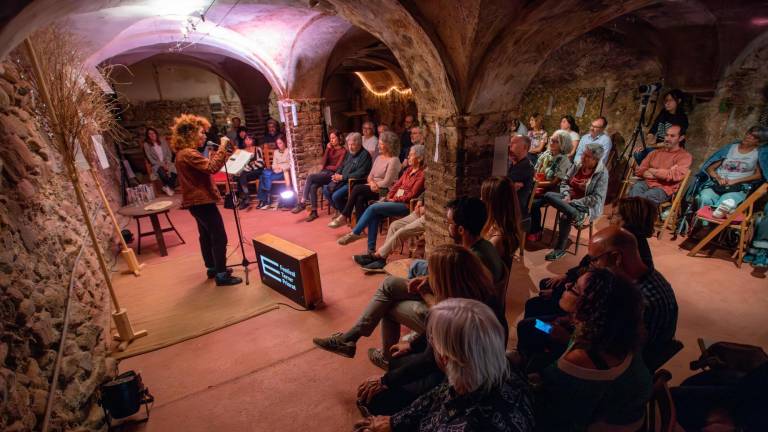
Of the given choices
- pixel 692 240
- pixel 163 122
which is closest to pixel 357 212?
pixel 692 240

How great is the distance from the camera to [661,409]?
1491 millimetres

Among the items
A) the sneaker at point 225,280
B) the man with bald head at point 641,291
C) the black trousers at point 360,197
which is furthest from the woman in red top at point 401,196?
the man with bald head at point 641,291

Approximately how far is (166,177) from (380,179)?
5.45 meters

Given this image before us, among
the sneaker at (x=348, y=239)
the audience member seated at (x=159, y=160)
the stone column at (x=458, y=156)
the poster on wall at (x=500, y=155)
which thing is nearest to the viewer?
the stone column at (x=458, y=156)

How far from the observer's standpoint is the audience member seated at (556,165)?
15.0ft

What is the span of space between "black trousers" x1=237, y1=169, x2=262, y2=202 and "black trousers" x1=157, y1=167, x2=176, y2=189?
2.03 meters

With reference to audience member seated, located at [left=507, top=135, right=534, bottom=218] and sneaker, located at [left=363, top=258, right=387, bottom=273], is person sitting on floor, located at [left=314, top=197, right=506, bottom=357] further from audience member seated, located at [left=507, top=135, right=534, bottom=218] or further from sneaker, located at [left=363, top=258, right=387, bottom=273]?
audience member seated, located at [left=507, top=135, right=534, bottom=218]

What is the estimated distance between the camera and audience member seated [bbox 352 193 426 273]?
3.98 meters

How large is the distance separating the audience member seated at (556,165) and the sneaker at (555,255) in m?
0.78

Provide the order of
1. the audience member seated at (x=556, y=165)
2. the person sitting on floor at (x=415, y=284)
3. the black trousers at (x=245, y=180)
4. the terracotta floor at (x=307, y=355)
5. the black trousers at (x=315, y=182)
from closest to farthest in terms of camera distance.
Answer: the person sitting on floor at (x=415, y=284), the terracotta floor at (x=307, y=355), the audience member seated at (x=556, y=165), the black trousers at (x=315, y=182), the black trousers at (x=245, y=180)

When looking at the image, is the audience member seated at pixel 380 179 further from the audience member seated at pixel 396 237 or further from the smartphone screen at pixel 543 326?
the smartphone screen at pixel 543 326

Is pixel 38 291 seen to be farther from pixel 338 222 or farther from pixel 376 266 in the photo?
pixel 338 222

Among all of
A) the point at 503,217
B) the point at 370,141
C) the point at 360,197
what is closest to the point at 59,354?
the point at 503,217

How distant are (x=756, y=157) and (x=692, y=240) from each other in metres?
1.17
